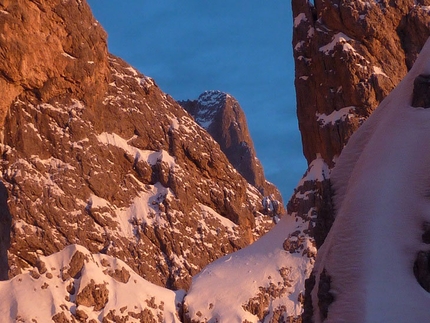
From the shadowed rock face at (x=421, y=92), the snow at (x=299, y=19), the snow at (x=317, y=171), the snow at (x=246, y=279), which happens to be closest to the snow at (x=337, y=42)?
the snow at (x=299, y=19)

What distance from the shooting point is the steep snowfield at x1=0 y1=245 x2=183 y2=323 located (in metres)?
31.9

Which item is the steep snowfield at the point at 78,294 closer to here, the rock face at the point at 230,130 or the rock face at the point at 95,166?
the rock face at the point at 95,166

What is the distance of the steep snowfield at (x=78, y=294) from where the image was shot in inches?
1256

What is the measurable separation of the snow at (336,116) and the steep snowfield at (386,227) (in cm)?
2641

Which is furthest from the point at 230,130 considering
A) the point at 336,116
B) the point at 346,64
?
the point at 346,64

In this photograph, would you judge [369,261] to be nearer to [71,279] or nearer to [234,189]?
[71,279]

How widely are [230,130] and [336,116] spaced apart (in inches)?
2295

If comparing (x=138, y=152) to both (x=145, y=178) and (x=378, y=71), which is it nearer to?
(x=145, y=178)

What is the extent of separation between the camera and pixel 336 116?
127 feet

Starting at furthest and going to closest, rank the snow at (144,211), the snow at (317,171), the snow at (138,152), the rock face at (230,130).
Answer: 1. the rock face at (230,130)
2. the snow at (138,152)
3. the snow at (144,211)
4. the snow at (317,171)

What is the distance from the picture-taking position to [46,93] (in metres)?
52.5

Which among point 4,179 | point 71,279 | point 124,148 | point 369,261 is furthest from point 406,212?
point 124,148

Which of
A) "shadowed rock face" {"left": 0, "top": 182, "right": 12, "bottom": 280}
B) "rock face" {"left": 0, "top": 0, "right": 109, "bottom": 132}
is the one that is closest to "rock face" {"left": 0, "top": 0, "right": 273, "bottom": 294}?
"rock face" {"left": 0, "top": 0, "right": 109, "bottom": 132}

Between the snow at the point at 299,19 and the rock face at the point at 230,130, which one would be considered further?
the rock face at the point at 230,130
